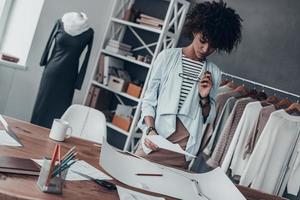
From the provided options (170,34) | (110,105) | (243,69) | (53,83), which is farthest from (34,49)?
(243,69)

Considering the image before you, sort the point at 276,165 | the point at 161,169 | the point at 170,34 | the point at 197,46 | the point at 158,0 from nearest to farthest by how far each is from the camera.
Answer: the point at 161,169, the point at 197,46, the point at 276,165, the point at 170,34, the point at 158,0

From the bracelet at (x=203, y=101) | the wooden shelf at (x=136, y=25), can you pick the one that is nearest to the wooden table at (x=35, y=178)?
the bracelet at (x=203, y=101)

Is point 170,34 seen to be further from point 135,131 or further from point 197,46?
point 197,46

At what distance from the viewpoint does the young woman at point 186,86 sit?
221 cm

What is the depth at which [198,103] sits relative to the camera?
→ 2.29m

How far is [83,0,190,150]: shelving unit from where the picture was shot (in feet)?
13.6

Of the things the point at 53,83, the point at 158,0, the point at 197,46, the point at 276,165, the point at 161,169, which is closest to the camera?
the point at 161,169

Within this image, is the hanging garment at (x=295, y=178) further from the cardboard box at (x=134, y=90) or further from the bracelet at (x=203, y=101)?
the cardboard box at (x=134, y=90)

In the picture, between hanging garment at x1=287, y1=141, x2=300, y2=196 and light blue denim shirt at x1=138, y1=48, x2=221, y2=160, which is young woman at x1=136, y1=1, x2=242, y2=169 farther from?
hanging garment at x1=287, y1=141, x2=300, y2=196

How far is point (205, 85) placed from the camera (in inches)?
88.5

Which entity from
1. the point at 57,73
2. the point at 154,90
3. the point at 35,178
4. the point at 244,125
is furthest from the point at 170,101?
the point at 57,73

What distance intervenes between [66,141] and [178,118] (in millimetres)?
643

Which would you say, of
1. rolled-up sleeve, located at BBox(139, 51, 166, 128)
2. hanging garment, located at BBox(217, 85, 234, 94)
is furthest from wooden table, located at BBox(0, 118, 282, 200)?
hanging garment, located at BBox(217, 85, 234, 94)

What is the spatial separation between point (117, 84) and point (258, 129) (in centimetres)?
165
